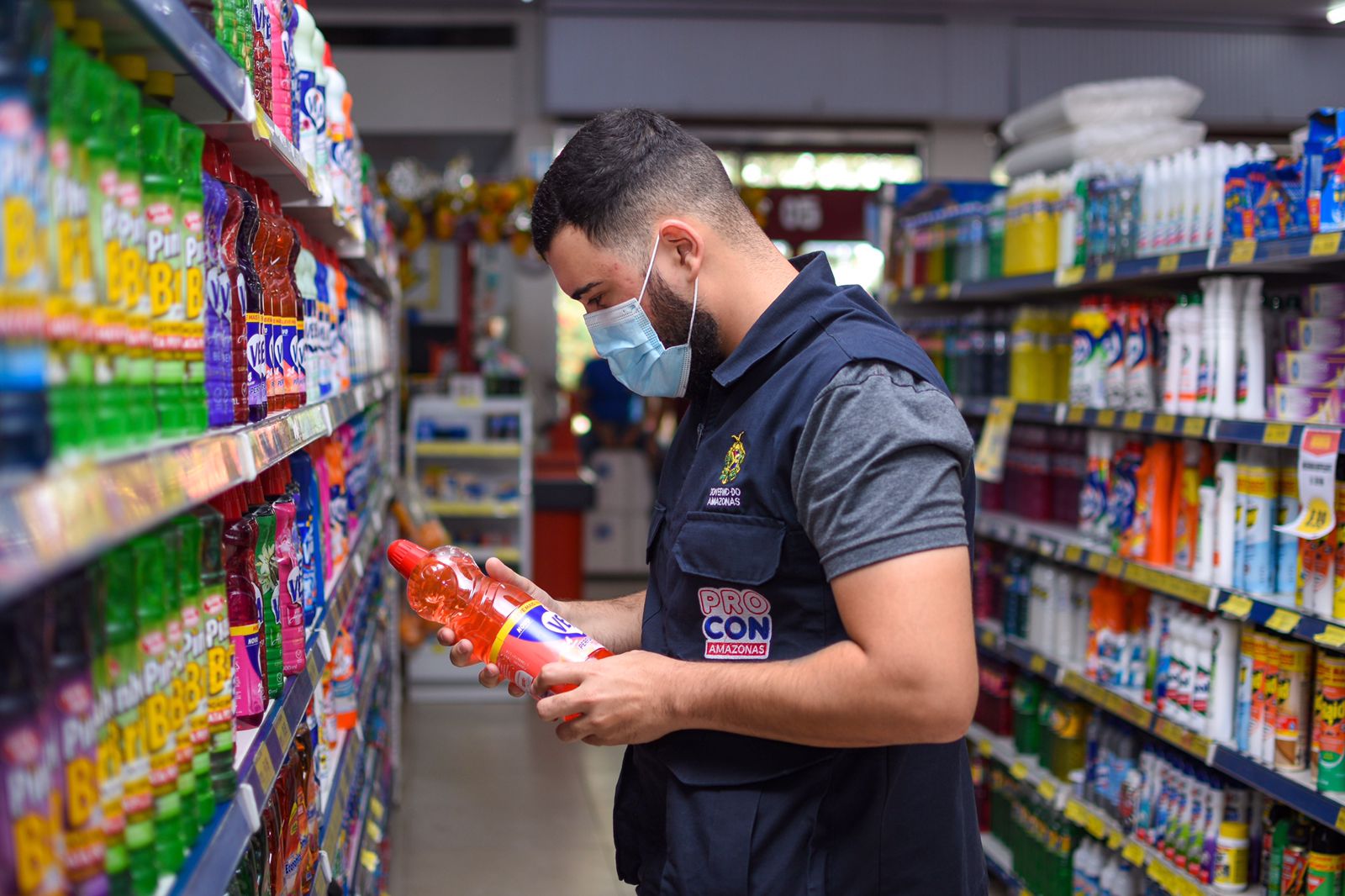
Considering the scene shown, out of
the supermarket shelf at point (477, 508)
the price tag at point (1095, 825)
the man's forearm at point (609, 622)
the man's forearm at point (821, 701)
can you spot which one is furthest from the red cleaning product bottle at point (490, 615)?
the supermarket shelf at point (477, 508)

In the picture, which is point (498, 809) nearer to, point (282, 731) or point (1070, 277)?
point (1070, 277)

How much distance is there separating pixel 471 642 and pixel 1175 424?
2.01 meters

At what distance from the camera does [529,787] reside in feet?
16.8

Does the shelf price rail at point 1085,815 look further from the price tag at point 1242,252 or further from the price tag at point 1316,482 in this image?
the price tag at point 1242,252

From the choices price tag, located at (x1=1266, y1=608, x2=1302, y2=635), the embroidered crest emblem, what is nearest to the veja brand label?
the embroidered crest emblem

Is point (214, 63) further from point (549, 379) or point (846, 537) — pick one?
point (549, 379)

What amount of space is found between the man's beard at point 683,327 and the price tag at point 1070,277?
2.09 m

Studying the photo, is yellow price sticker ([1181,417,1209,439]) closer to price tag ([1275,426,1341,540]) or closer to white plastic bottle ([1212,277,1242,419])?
white plastic bottle ([1212,277,1242,419])

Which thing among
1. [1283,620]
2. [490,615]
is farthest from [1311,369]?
[490,615]

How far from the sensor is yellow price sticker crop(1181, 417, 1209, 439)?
290 cm

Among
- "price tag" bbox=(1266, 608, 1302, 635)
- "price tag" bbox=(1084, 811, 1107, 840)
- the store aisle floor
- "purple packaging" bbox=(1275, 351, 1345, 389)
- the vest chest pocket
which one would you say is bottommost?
the store aisle floor

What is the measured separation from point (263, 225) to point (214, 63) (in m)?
0.50

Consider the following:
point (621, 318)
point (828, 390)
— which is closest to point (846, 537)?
point (828, 390)

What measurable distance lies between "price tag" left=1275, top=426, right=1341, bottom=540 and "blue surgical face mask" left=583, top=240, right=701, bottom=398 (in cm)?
148
